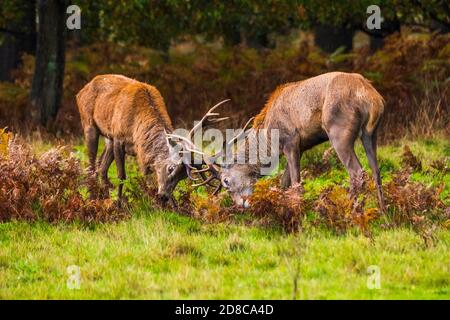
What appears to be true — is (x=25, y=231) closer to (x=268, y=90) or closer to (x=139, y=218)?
(x=139, y=218)

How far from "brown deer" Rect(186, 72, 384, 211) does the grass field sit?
935 millimetres

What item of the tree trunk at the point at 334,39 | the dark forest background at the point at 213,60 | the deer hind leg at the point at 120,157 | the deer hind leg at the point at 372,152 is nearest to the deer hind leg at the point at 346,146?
the deer hind leg at the point at 372,152

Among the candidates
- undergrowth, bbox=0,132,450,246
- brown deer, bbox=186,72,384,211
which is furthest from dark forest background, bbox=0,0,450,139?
undergrowth, bbox=0,132,450,246

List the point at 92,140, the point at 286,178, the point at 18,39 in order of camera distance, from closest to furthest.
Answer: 1. the point at 286,178
2. the point at 92,140
3. the point at 18,39

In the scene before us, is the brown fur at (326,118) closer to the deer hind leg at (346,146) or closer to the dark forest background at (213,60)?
the deer hind leg at (346,146)

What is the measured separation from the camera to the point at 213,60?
64.5ft

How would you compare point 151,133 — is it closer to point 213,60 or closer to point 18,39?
point 213,60

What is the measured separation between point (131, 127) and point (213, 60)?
7782 mm

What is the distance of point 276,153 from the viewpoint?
38.2 ft

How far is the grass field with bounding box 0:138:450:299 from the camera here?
802 cm

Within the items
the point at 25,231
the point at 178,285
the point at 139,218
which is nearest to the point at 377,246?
the point at 178,285

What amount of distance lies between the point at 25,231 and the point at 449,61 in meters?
9.87

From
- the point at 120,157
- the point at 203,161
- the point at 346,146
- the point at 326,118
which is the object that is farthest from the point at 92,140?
the point at 346,146

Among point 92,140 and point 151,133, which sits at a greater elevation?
point 151,133
